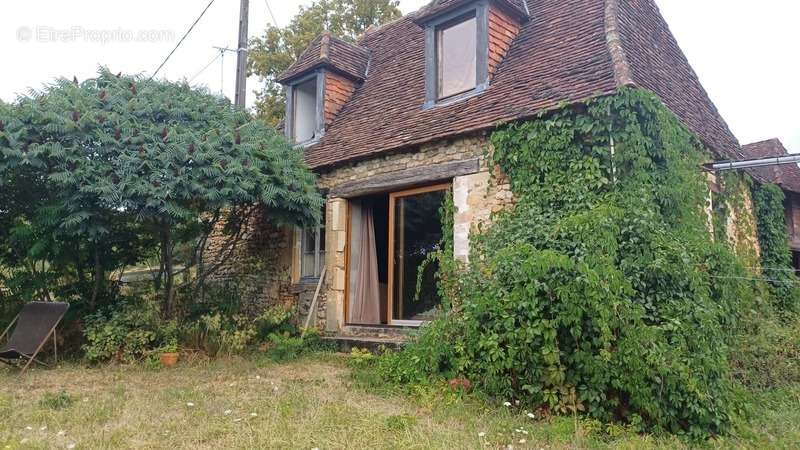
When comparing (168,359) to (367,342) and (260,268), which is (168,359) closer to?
(367,342)

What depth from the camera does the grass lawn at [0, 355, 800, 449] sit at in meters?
4.04

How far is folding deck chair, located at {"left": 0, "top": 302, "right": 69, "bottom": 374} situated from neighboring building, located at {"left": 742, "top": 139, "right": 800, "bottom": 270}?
11114mm

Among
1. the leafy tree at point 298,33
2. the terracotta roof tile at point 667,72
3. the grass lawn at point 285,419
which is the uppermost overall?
the leafy tree at point 298,33

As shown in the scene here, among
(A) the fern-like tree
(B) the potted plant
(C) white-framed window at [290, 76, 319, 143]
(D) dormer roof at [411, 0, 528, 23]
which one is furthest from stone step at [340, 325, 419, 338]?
(D) dormer roof at [411, 0, 528, 23]

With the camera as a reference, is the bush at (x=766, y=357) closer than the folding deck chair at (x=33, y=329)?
Yes

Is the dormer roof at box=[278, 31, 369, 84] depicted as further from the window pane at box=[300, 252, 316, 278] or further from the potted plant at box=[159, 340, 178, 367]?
the potted plant at box=[159, 340, 178, 367]

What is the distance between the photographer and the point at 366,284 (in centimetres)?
883

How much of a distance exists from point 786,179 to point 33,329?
12383 millimetres

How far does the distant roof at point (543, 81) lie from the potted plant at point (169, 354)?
344 centimetres

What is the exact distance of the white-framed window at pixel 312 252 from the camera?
9383mm

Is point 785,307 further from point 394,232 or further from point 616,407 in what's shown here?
point 394,232

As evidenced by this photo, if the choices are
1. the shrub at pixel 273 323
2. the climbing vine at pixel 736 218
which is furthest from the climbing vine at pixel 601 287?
the shrub at pixel 273 323

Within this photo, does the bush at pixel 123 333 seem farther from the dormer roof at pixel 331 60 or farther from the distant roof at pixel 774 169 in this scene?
the distant roof at pixel 774 169

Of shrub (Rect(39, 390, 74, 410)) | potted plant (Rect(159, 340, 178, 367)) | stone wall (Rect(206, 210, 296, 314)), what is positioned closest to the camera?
shrub (Rect(39, 390, 74, 410))
